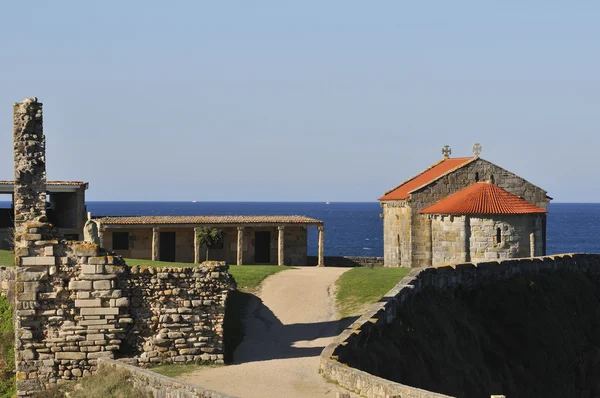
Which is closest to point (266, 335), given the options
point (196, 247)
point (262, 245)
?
point (196, 247)

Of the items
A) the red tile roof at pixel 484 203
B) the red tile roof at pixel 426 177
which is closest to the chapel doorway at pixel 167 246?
the red tile roof at pixel 426 177

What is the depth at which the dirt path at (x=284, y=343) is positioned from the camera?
18656 mm

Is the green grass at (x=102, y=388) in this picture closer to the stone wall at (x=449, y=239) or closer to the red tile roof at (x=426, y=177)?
the stone wall at (x=449, y=239)

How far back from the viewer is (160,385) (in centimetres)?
1814

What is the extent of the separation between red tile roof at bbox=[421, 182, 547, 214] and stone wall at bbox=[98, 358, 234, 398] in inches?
1003

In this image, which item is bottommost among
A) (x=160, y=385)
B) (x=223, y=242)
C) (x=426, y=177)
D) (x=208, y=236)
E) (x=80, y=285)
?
(x=160, y=385)

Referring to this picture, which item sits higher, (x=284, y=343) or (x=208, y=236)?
(x=208, y=236)

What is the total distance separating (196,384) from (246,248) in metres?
28.9

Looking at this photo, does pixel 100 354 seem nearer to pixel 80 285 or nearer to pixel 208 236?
pixel 80 285

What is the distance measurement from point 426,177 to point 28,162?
33576mm

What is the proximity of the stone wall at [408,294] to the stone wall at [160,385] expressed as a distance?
275 cm

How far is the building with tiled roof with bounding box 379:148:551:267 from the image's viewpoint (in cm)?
4238

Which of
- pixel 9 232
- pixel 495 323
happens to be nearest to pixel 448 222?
pixel 495 323

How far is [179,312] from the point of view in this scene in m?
20.6
